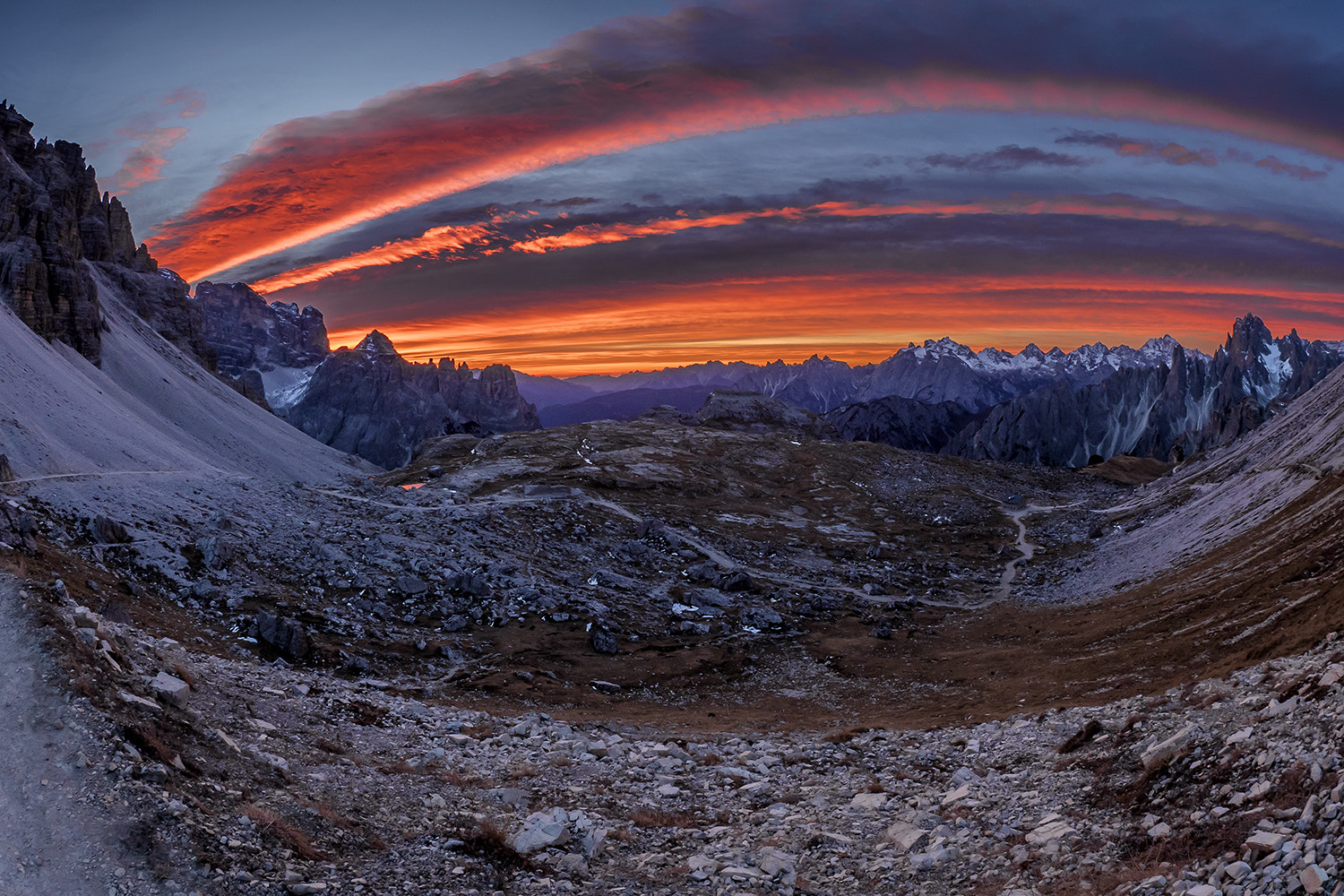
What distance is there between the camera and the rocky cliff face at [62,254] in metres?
117

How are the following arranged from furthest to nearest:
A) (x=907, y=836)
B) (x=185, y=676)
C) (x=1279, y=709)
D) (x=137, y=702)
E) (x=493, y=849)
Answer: (x=185, y=676) < (x=907, y=836) < (x=137, y=702) < (x=493, y=849) < (x=1279, y=709)

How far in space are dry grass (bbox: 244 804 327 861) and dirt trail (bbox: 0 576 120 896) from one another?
2626mm

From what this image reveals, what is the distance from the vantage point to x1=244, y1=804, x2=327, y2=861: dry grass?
15547 millimetres

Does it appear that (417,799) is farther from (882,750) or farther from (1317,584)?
(1317,584)

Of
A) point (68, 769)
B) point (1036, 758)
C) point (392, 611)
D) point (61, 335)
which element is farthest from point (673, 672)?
point (61, 335)

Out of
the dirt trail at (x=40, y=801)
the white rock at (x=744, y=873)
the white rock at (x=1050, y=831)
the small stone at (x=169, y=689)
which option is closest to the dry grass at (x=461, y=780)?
the small stone at (x=169, y=689)

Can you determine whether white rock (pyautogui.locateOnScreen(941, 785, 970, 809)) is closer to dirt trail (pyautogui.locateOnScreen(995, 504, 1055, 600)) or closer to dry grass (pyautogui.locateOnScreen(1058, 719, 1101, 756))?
dry grass (pyautogui.locateOnScreen(1058, 719, 1101, 756))

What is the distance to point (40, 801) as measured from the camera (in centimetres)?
1427

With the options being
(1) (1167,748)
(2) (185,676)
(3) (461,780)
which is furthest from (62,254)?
(1) (1167,748)

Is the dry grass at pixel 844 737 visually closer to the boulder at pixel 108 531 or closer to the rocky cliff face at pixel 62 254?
the boulder at pixel 108 531

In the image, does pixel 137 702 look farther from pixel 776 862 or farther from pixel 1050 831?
pixel 1050 831

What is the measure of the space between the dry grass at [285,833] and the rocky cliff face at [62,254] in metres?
133

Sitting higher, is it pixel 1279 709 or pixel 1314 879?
pixel 1314 879

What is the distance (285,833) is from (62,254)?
6110 inches
